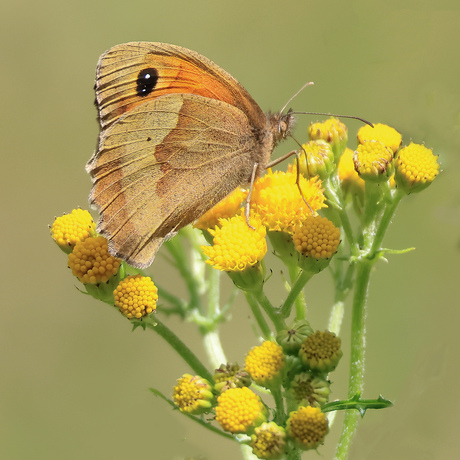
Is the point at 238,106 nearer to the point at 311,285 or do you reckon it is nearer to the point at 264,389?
the point at 264,389

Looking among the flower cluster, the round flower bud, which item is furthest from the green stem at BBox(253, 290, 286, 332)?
the round flower bud

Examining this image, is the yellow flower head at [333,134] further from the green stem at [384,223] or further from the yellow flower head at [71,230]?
the yellow flower head at [71,230]

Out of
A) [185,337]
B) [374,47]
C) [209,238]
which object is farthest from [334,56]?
[209,238]

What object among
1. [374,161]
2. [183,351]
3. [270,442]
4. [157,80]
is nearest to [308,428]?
[270,442]

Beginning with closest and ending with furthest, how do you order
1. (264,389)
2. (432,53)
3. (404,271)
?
1. (264,389)
2. (404,271)
3. (432,53)

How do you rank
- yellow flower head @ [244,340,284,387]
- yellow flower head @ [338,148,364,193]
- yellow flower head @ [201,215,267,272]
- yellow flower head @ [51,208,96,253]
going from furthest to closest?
yellow flower head @ [338,148,364,193] < yellow flower head @ [51,208,96,253] < yellow flower head @ [201,215,267,272] < yellow flower head @ [244,340,284,387]

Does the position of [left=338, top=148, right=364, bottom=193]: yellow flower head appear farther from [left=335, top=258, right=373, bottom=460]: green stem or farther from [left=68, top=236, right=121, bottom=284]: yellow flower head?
[left=68, top=236, right=121, bottom=284]: yellow flower head
